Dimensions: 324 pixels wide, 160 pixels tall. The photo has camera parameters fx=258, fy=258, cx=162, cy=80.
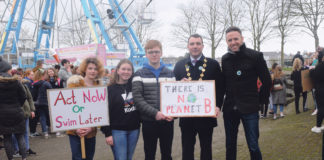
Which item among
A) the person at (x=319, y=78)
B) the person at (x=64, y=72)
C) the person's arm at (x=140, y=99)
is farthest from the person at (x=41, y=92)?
the person at (x=319, y=78)

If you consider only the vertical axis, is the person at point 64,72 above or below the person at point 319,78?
above

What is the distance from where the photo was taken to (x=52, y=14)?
2366 centimetres

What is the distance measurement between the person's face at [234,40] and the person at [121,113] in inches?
53.4

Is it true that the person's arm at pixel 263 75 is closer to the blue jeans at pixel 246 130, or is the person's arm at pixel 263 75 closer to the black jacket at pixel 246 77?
the black jacket at pixel 246 77

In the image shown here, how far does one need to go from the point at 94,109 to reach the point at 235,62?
1.93 meters

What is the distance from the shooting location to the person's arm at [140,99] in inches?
122

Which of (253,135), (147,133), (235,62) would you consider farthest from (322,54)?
(147,133)

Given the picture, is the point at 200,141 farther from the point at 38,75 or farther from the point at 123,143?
the point at 38,75

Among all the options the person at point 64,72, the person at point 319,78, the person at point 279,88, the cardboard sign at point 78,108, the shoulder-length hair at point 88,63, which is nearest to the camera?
the cardboard sign at point 78,108

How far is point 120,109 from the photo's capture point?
3.25 m

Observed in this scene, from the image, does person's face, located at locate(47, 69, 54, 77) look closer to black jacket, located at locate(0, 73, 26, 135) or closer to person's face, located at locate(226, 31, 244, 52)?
black jacket, located at locate(0, 73, 26, 135)

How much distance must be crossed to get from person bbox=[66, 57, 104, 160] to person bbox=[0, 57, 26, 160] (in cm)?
177

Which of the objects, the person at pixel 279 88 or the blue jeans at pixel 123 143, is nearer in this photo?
the blue jeans at pixel 123 143

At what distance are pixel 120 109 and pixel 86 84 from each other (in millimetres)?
543
